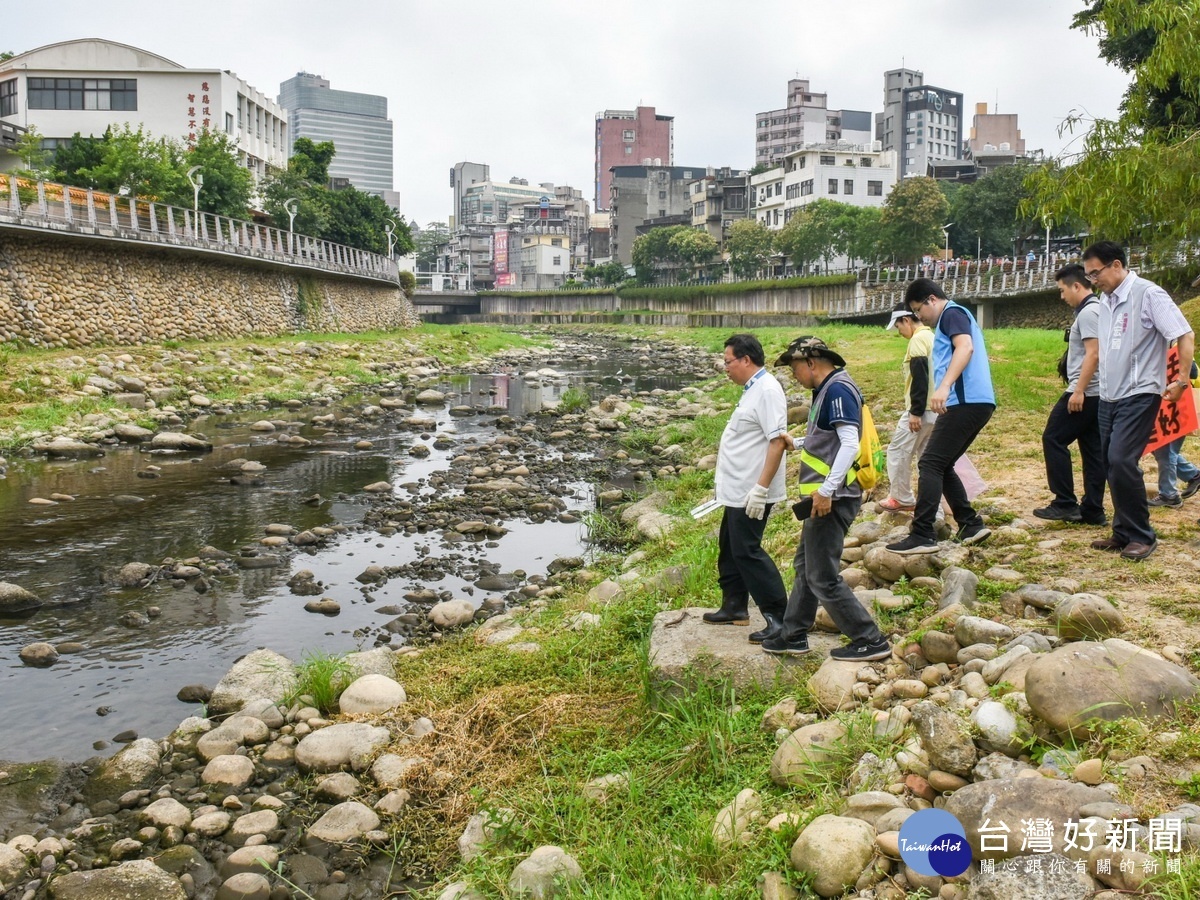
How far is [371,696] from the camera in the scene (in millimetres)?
6336

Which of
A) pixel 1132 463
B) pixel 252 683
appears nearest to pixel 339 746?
A: pixel 252 683

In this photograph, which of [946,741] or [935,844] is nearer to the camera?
[935,844]

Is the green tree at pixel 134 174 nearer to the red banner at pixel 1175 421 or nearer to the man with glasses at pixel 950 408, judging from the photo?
the man with glasses at pixel 950 408

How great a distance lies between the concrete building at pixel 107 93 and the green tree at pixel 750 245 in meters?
41.7

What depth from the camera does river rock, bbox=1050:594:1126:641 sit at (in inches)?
186

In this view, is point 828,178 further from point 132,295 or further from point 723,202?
point 132,295

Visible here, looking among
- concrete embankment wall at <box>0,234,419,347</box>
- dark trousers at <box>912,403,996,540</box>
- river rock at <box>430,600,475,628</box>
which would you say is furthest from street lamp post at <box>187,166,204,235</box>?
dark trousers at <box>912,403,996,540</box>

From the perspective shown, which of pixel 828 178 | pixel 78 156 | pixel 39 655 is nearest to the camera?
pixel 39 655

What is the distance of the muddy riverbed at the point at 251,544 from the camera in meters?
7.25

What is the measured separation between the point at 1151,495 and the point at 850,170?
8194 cm

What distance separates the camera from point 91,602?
8.97m

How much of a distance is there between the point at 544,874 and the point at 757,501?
8.01 feet

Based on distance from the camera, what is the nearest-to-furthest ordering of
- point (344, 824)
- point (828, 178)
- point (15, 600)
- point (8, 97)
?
point (344, 824) < point (15, 600) < point (8, 97) < point (828, 178)

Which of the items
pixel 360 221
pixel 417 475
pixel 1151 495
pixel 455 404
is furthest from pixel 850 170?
pixel 1151 495
